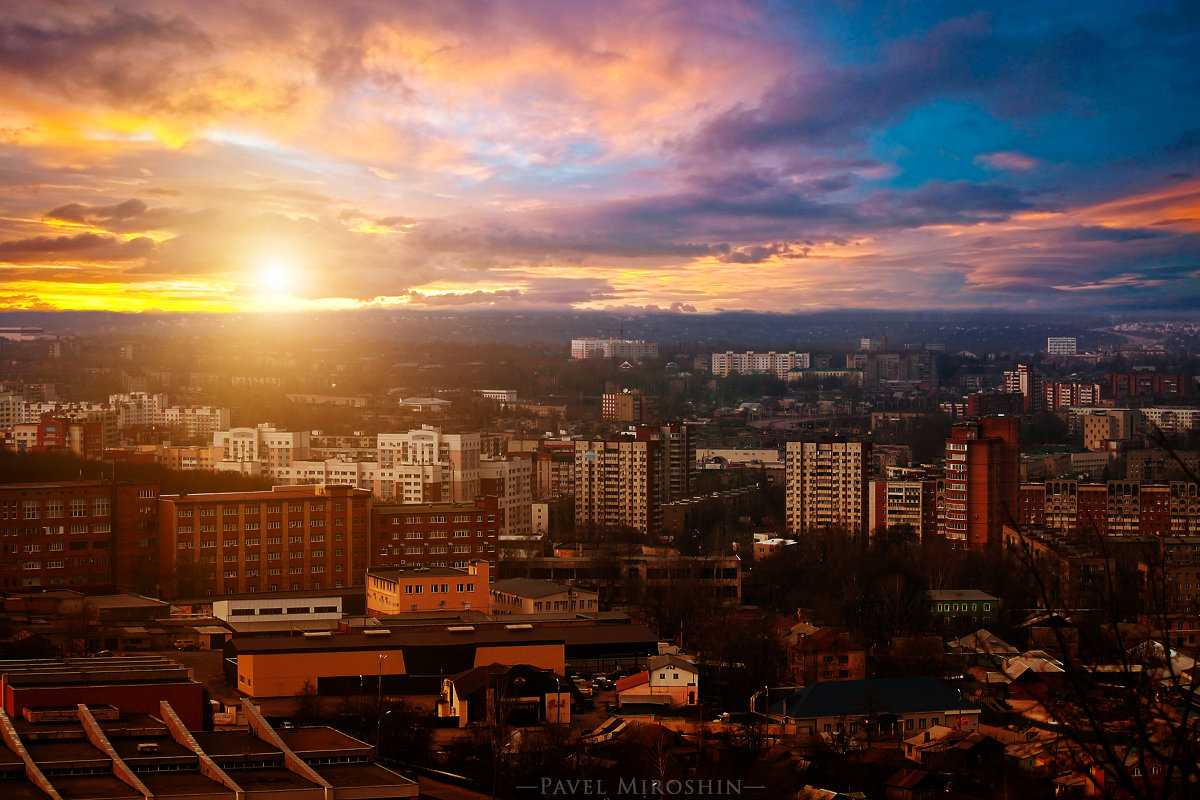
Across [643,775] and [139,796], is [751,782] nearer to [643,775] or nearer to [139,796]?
[643,775]

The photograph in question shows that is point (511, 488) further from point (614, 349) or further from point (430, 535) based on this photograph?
point (614, 349)

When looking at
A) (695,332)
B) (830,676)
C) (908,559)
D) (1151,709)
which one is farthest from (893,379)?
(1151,709)

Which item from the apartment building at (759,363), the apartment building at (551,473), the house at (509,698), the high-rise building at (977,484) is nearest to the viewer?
the house at (509,698)

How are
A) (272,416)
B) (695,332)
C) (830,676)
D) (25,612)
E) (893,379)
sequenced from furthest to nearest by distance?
1. (695,332)
2. (893,379)
3. (272,416)
4. (25,612)
5. (830,676)

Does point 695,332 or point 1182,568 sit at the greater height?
point 695,332

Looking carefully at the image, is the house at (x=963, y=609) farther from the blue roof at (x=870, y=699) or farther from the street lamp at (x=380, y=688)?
the street lamp at (x=380, y=688)

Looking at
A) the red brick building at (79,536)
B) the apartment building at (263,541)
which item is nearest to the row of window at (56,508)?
the red brick building at (79,536)
